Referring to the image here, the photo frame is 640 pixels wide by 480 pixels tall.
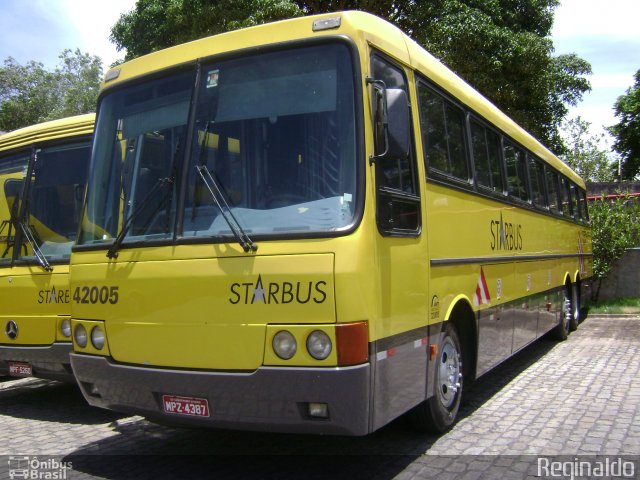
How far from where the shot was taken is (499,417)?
6152 mm

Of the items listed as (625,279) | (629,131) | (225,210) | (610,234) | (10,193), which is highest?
(629,131)

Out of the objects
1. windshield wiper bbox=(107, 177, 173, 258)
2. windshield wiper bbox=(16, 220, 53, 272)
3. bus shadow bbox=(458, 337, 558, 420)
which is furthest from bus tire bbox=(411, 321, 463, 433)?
windshield wiper bbox=(16, 220, 53, 272)

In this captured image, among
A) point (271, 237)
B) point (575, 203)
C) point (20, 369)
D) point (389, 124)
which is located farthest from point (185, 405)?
point (575, 203)

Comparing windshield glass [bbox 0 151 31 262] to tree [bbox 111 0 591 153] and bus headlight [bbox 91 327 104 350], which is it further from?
tree [bbox 111 0 591 153]

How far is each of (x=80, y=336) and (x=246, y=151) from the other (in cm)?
192

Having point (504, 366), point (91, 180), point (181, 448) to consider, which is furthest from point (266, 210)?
point (504, 366)

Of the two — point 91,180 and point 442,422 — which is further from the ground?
point 91,180

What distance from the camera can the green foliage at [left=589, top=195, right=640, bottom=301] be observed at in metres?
15.5

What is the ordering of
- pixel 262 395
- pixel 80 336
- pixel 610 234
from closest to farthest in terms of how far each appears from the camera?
pixel 262 395, pixel 80 336, pixel 610 234

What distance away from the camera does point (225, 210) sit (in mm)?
4281

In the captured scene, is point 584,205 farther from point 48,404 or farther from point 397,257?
point 48,404

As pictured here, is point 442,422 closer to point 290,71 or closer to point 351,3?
point 290,71

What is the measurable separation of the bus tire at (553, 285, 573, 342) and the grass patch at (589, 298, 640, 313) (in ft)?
9.77

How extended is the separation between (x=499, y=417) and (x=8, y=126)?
48094 mm
